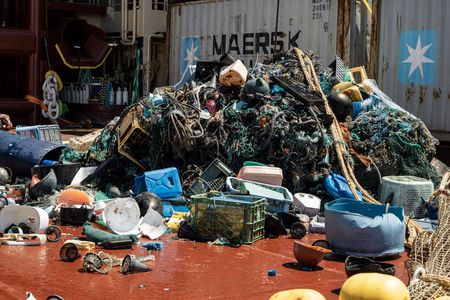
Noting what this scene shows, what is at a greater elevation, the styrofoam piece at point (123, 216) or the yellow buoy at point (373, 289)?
the yellow buoy at point (373, 289)

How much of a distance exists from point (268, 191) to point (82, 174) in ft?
10.3

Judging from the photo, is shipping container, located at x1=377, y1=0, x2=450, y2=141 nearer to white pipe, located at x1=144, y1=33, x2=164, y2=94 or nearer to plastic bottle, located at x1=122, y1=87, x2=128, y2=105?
white pipe, located at x1=144, y1=33, x2=164, y2=94

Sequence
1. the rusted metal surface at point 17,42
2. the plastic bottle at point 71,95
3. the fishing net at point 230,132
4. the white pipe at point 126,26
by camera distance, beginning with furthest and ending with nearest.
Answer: the plastic bottle at point 71,95 → the white pipe at point 126,26 → the rusted metal surface at point 17,42 → the fishing net at point 230,132

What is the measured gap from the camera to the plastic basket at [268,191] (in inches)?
352

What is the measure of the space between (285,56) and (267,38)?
381cm

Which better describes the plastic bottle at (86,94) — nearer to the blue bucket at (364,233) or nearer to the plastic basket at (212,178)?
the plastic basket at (212,178)

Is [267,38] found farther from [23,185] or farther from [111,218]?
[111,218]

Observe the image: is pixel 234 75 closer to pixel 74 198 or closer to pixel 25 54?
pixel 74 198

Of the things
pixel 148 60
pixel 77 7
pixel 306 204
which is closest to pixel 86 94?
pixel 148 60

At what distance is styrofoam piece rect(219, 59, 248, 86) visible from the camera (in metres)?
11.1

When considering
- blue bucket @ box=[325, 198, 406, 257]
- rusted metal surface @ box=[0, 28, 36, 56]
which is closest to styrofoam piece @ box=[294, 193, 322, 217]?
blue bucket @ box=[325, 198, 406, 257]

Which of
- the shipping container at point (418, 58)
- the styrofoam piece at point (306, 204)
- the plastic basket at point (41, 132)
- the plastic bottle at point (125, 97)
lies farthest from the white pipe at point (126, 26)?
the styrofoam piece at point (306, 204)

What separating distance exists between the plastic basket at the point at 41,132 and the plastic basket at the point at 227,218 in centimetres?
611

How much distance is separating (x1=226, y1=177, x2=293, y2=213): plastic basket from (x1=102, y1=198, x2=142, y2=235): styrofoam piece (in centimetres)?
144
